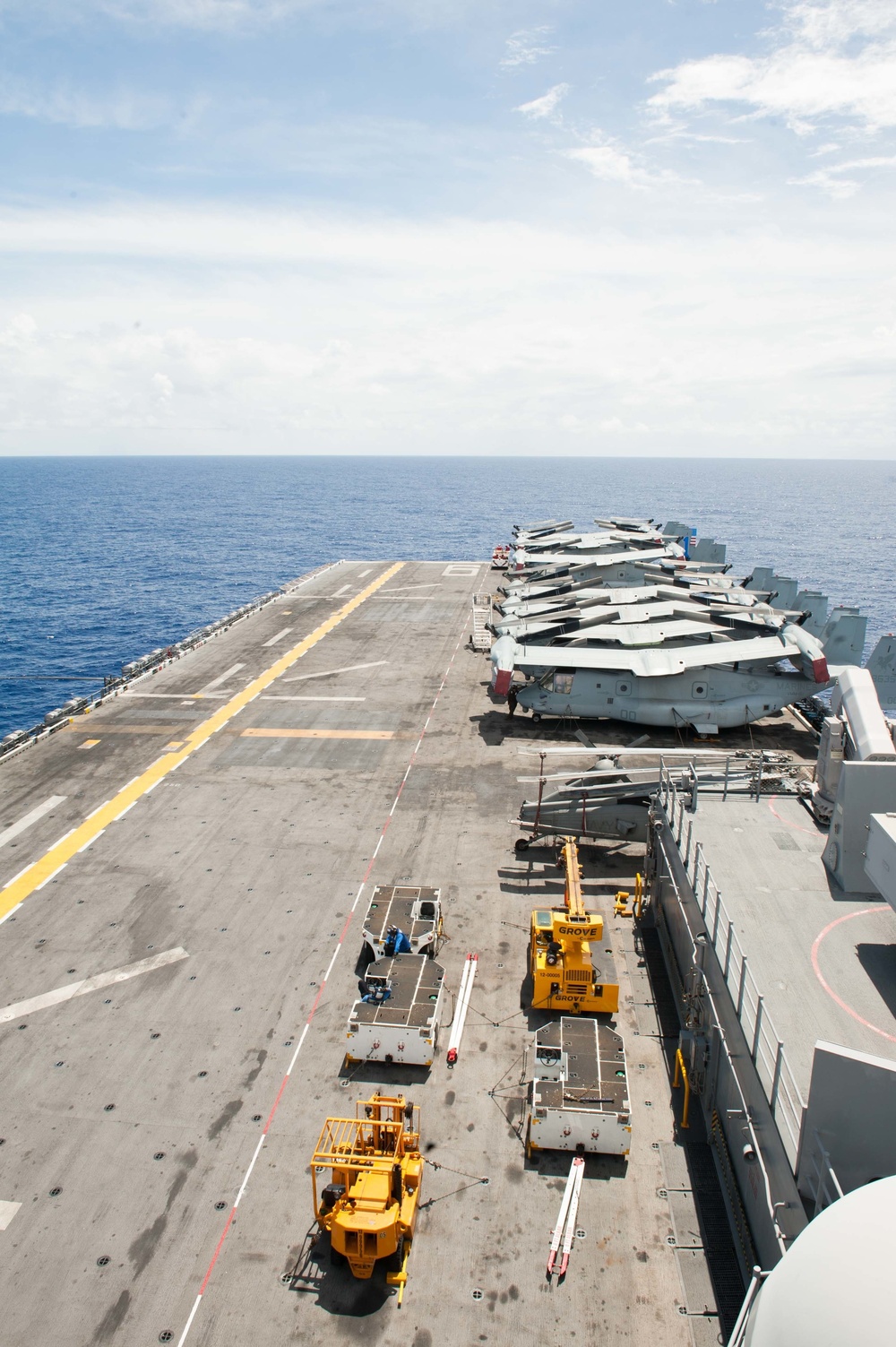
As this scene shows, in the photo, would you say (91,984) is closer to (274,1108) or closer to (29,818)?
(274,1108)

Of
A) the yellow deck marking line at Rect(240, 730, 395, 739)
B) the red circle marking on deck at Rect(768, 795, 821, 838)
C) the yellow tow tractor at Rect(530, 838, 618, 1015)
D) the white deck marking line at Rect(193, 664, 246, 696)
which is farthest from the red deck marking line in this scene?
the white deck marking line at Rect(193, 664, 246, 696)

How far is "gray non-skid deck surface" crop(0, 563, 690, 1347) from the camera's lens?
41.5 feet

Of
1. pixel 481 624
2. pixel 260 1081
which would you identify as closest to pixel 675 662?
pixel 481 624

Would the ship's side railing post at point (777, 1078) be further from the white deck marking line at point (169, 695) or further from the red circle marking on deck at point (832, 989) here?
the white deck marking line at point (169, 695)

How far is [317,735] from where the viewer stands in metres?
37.0

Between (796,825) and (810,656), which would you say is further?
(810,656)

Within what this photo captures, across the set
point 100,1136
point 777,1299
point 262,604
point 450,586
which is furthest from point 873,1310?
point 450,586

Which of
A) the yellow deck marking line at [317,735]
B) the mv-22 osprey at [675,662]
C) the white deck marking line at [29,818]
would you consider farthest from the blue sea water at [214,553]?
the mv-22 osprey at [675,662]

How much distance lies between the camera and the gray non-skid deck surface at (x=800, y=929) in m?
13.7

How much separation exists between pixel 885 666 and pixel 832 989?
25926mm

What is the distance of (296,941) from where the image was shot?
71.7 ft

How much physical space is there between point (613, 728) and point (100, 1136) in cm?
2745

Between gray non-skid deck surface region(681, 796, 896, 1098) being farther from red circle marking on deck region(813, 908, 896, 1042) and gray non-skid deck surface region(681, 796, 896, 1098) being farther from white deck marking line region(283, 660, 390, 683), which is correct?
white deck marking line region(283, 660, 390, 683)

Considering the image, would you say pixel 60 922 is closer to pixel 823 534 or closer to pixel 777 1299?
pixel 777 1299
